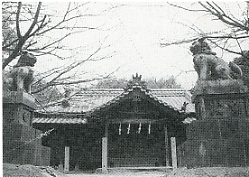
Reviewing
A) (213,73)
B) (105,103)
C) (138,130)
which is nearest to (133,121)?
(138,130)

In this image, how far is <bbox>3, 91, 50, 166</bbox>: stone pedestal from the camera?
4.66m

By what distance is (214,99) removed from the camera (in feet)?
16.4

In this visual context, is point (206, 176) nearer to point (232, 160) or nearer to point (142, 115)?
point (232, 160)

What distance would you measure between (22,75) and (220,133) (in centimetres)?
367

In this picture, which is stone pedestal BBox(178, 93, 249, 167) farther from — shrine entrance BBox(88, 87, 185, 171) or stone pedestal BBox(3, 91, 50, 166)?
shrine entrance BBox(88, 87, 185, 171)

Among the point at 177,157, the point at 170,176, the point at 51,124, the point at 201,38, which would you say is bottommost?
the point at 177,157

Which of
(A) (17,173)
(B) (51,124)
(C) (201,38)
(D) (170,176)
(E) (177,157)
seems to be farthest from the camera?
(E) (177,157)

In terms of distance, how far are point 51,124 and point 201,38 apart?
743cm

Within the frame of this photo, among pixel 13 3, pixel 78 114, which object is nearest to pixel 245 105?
pixel 13 3

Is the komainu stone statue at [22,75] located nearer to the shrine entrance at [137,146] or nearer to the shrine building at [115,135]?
the shrine building at [115,135]

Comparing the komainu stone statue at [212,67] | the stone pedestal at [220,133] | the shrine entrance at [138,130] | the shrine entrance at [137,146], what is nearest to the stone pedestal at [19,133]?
the stone pedestal at [220,133]

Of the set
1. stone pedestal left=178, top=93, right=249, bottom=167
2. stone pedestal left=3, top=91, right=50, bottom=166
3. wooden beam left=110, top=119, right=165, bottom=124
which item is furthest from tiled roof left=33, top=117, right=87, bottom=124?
stone pedestal left=178, top=93, right=249, bottom=167

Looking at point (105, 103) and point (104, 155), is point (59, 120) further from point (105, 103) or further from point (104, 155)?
point (104, 155)

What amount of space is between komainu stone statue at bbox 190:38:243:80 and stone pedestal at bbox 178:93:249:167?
38cm
